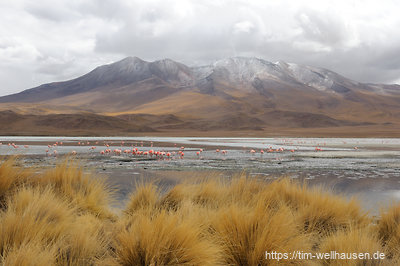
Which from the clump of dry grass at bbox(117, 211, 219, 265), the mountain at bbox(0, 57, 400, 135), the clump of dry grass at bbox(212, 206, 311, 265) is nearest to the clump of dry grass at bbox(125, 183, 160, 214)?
the clump of dry grass at bbox(212, 206, 311, 265)

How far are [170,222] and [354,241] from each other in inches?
66.6

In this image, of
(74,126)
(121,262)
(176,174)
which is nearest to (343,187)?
(176,174)

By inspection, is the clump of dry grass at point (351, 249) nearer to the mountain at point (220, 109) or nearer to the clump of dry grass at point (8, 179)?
the clump of dry grass at point (8, 179)

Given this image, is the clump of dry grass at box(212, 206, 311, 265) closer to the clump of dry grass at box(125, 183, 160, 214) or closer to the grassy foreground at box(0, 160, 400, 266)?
the grassy foreground at box(0, 160, 400, 266)

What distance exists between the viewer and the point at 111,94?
606 feet

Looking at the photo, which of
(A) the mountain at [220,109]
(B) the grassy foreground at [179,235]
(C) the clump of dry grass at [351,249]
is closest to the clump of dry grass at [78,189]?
(B) the grassy foreground at [179,235]

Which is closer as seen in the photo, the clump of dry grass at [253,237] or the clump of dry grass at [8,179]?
the clump of dry grass at [253,237]

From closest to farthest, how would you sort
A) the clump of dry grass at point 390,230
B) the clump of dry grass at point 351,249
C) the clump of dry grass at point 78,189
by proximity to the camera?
1. the clump of dry grass at point 351,249
2. the clump of dry grass at point 390,230
3. the clump of dry grass at point 78,189

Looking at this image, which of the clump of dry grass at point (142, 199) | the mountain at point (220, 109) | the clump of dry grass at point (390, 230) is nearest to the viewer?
the clump of dry grass at point (390, 230)

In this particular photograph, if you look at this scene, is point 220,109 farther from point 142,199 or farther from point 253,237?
point 253,237

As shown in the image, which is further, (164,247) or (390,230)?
(390,230)

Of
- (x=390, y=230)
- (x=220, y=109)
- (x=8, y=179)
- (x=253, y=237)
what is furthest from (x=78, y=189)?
(x=220, y=109)

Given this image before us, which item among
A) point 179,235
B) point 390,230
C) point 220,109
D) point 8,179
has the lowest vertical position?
point 390,230

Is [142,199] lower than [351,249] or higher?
higher
